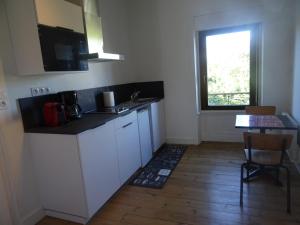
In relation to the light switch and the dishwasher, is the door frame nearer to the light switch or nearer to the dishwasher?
the light switch

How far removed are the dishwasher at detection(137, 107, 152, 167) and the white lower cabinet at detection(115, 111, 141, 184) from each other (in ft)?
0.42

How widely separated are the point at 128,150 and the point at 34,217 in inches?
45.2

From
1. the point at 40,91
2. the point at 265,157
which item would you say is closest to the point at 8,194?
the point at 40,91

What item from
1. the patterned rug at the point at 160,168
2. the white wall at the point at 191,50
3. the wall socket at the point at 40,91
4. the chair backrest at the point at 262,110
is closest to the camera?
the wall socket at the point at 40,91

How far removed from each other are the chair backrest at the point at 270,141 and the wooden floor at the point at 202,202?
1.89 feet

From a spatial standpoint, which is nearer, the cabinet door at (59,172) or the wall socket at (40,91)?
the cabinet door at (59,172)

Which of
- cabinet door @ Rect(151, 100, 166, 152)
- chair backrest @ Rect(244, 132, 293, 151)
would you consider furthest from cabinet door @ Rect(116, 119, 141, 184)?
chair backrest @ Rect(244, 132, 293, 151)

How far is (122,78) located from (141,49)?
2.19 feet

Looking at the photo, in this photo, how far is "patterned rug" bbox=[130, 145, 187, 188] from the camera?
2711 millimetres

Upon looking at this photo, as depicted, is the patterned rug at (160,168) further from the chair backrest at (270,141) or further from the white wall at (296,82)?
the white wall at (296,82)

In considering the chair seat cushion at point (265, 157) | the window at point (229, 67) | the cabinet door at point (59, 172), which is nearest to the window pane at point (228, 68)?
the window at point (229, 67)

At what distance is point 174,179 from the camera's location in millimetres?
2760

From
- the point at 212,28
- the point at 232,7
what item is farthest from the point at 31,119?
the point at 232,7

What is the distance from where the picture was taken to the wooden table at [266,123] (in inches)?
89.1
